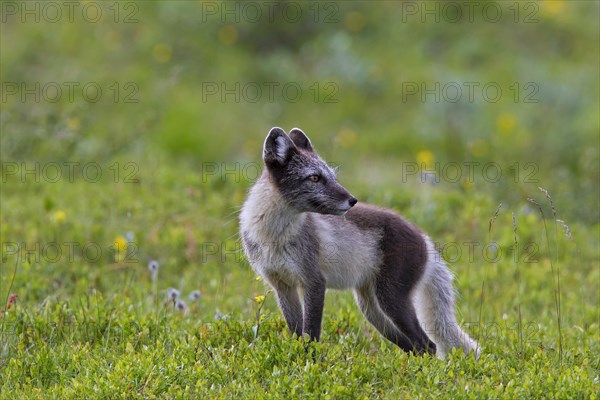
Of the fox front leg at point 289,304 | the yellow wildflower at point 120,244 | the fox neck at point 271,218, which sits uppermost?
the fox neck at point 271,218

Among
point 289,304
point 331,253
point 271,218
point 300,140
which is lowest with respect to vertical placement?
point 289,304

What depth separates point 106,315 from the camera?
6727mm

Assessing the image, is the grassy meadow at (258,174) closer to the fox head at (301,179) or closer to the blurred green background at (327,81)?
the blurred green background at (327,81)

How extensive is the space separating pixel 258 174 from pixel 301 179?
17.2 feet

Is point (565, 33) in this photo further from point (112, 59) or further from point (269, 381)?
point (269, 381)

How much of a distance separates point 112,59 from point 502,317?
9453 millimetres

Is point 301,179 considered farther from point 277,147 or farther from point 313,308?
point 313,308

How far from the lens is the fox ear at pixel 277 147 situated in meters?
6.27

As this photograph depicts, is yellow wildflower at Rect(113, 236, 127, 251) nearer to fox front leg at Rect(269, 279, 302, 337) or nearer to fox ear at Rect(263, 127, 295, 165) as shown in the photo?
fox front leg at Rect(269, 279, 302, 337)

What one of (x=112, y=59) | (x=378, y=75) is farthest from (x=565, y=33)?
(x=112, y=59)

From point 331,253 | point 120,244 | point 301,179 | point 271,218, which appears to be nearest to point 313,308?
point 331,253

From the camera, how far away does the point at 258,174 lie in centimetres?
1157

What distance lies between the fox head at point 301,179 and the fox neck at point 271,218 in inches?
2.7

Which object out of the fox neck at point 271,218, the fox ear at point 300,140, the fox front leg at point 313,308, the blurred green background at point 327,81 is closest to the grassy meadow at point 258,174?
the blurred green background at point 327,81
